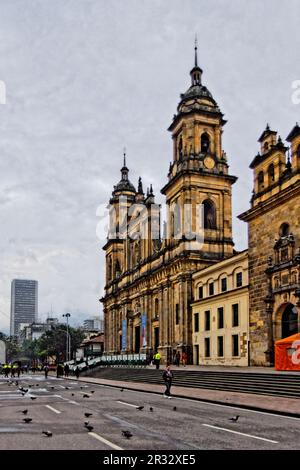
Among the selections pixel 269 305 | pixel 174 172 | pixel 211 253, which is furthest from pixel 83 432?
pixel 174 172

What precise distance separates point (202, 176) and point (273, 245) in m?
21.5

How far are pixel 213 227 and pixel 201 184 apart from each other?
4.45 m

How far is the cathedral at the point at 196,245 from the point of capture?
1404 inches

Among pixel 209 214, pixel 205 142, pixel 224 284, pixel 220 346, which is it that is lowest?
pixel 220 346

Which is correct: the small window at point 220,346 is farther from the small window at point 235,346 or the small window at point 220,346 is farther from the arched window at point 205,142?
the arched window at point 205,142

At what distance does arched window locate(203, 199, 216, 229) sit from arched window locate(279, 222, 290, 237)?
69.5 ft

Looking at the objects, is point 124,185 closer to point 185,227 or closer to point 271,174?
point 185,227

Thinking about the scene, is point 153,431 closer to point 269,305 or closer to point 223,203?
point 269,305

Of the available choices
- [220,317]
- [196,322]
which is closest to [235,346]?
[220,317]

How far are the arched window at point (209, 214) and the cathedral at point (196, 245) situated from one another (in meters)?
0.10

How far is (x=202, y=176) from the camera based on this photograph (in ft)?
186

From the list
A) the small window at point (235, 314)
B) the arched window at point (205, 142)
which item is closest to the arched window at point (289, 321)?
the small window at point (235, 314)

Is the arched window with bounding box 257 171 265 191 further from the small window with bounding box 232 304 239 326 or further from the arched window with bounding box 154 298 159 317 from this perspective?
the arched window with bounding box 154 298 159 317

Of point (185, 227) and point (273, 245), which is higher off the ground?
point (185, 227)
